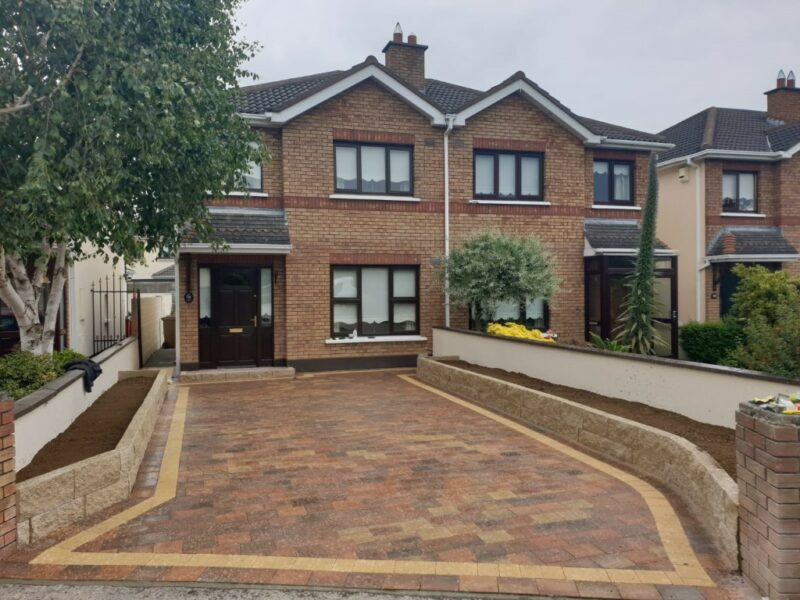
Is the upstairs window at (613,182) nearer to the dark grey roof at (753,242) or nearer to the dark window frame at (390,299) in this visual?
the dark grey roof at (753,242)

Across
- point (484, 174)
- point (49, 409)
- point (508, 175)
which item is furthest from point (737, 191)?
point (49, 409)

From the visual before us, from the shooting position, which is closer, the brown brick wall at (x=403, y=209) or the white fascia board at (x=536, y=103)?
the brown brick wall at (x=403, y=209)

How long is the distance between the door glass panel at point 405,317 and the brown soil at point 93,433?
6.39 meters

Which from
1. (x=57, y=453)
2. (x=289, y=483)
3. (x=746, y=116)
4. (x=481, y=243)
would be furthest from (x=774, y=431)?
(x=746, y=116)

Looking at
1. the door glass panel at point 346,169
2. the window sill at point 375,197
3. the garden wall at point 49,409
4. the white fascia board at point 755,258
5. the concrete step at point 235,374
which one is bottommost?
the concrete step at point 235,374

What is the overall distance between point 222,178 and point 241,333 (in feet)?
19.8

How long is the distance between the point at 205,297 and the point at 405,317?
4647 mm

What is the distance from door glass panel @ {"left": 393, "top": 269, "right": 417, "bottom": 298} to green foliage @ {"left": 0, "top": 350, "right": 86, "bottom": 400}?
842 centimetres

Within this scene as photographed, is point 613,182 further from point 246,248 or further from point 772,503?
point 772,503

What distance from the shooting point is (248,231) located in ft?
42.5

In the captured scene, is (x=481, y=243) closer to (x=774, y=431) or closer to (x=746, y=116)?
(x=774, y=431)

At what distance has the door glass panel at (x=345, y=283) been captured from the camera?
14.0m

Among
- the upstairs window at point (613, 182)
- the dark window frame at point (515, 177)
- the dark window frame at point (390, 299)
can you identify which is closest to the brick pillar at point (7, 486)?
the dark window frame at point (390, 299)

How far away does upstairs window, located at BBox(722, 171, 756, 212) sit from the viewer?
18438mm
